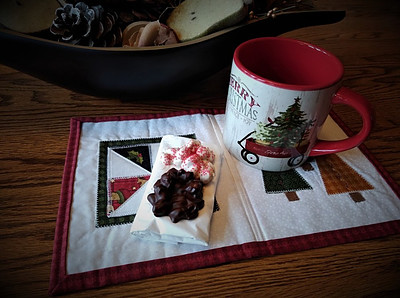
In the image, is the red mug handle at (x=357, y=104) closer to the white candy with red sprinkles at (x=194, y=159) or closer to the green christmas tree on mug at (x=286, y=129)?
the green christmas tree on mug at (x=286, y=129)

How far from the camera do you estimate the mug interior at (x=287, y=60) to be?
16.2 inches

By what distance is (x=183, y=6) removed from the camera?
51 cm

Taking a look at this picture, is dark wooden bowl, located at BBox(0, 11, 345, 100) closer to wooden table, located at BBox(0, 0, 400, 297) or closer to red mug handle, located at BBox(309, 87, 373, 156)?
wooden table, located at BBox(0, 0, 400, 297)

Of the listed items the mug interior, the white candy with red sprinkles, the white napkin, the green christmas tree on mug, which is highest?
the mug interior

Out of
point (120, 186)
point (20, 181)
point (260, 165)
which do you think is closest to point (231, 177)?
point (260, 165)

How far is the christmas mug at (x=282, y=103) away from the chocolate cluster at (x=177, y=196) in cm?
10

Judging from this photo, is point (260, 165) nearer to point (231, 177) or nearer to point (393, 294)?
point (231, 177)

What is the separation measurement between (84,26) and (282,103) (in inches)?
12.7

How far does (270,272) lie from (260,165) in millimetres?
151

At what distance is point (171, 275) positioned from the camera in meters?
0.31

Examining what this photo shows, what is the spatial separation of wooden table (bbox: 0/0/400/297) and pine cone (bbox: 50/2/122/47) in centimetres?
11

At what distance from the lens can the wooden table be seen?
300 mm

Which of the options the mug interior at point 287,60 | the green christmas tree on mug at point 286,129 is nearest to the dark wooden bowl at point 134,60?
the mug interior at point 287,60

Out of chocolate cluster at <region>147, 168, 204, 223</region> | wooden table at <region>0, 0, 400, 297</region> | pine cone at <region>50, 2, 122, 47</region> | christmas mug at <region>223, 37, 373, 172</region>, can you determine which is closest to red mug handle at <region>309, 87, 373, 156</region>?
christmas mug at <region>223, 37, 373, 172</region>
